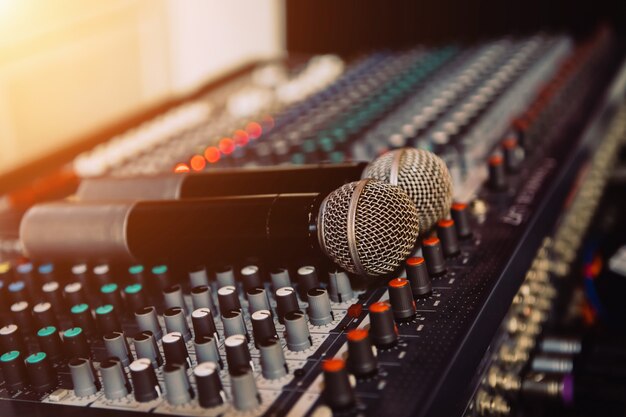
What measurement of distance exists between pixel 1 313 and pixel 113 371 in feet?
1.31

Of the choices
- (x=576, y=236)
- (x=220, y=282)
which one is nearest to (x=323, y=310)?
(x=220, y=282)

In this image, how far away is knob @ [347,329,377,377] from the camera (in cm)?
109

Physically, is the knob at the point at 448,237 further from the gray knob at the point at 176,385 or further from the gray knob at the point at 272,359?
the gray knob at the point at 176,385

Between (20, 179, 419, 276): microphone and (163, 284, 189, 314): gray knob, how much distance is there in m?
0.08

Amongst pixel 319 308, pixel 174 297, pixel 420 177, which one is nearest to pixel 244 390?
pixel 319 308

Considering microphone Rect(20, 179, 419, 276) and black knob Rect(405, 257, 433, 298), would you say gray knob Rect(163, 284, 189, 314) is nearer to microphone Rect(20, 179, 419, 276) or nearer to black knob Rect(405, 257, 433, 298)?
microphone Rect(20, 179, 419, 276)

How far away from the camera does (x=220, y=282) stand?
1.41 meters

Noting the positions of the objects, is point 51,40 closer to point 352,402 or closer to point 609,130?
point 609,130

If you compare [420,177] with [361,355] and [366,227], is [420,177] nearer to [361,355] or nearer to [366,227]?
[366,227]

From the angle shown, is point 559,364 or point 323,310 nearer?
point 323,310

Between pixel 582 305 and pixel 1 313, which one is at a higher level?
pixel 1 313

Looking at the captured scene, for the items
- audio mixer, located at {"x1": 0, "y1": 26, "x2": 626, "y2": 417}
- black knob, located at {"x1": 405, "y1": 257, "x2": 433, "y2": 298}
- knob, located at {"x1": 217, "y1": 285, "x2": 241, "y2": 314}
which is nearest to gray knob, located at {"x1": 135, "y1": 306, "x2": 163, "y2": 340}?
audio mixer, located at {"x1": 0, "y1": 26, "x2": 626, "y2": 417}

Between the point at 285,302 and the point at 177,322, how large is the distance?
0.60 ft

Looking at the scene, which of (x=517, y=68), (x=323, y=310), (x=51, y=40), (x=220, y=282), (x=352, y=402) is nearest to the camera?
(x=352, y=402)
